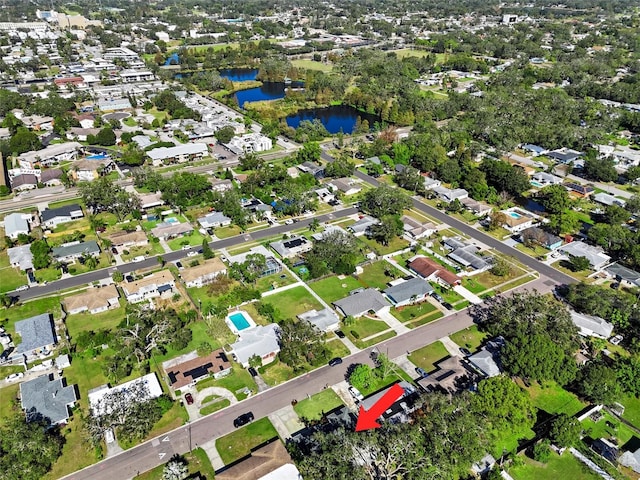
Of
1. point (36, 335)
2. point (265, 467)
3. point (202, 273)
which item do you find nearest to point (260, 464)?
point (265, 467)

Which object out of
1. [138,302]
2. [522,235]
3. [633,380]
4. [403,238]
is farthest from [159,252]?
[633,380]

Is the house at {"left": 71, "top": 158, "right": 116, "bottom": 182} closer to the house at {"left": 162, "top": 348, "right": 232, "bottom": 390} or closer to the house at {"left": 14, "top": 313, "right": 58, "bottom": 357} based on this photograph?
the house at {"left": 14, "top": 313, "right": 58, "bottom": 357}

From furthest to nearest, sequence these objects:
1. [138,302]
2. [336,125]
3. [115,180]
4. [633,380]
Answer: [336,125], [115,180], [138,302], [633,380]

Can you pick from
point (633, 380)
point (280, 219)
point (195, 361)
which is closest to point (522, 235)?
point (633, 380)

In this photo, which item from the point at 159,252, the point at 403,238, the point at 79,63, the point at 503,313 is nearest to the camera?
the point at 503,313

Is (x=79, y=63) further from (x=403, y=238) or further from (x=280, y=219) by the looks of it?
(x=403, y=238)

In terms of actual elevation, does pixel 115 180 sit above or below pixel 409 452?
below

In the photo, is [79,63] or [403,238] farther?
[79,63]
